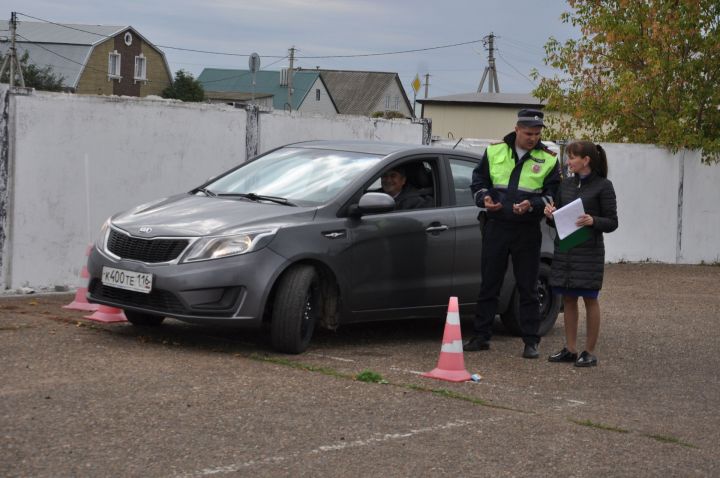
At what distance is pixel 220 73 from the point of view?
3996 inches

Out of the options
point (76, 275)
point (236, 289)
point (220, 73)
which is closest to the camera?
point (236, 289)

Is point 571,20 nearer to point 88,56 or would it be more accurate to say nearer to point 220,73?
point 88,56

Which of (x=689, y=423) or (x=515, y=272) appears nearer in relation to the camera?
(x=689, y=423)

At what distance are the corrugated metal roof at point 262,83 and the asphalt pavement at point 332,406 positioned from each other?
8486 centimetres

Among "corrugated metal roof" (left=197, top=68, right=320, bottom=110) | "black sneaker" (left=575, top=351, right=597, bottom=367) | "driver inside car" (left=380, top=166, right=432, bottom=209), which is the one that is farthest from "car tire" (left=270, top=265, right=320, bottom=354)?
"corrugated metal roof" (left=197, top=68, right=320, bottom=110)

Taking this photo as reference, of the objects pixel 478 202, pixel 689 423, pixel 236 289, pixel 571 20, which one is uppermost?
pixel 571 20

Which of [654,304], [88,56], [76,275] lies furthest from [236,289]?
[88,56]

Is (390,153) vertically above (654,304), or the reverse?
(390,153)

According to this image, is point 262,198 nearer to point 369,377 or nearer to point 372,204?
point 372,204

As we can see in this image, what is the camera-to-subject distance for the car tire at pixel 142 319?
9.62 m

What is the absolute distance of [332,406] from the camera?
7133mm

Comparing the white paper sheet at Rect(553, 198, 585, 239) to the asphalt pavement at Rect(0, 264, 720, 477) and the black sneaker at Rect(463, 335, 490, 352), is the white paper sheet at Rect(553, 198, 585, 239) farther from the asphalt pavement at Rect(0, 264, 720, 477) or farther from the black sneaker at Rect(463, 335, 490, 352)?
the black sneaker at Rect(463, 335, 490, 352)

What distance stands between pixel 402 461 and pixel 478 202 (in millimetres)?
3796

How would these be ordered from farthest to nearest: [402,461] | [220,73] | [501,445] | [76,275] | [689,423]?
[220,73] < [76,275] < [689,423] < [501,445] < [402,461]
